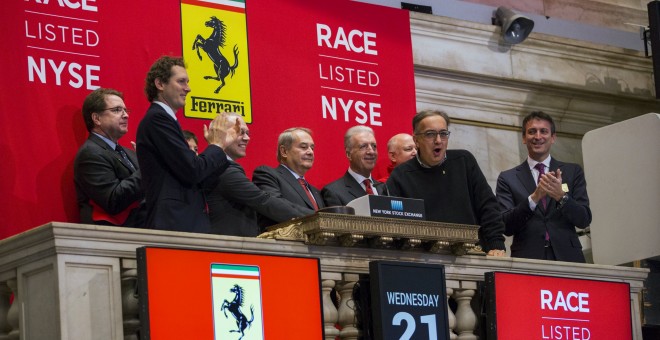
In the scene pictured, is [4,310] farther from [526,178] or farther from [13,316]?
[526,178]

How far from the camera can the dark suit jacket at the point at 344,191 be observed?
8.47m

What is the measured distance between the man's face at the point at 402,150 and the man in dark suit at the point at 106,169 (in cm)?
209

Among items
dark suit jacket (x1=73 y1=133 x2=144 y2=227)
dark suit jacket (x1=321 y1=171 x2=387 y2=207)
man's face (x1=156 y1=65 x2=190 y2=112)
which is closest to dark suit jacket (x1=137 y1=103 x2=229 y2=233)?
man's face (x1=156 y1=65 x2=190 y2=112)

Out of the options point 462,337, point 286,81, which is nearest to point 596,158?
point 286,81

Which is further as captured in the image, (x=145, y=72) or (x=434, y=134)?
(x=145, y=72)

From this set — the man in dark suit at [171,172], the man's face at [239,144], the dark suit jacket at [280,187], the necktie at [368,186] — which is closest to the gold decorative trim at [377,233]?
the man in dark suit at [171,172]

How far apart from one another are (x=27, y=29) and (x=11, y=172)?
87cm

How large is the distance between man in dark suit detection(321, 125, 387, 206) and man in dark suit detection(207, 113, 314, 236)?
814 mm

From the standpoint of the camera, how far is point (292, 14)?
32.1ft

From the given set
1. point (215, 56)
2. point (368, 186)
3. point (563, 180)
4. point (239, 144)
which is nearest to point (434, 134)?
point (368, 186)

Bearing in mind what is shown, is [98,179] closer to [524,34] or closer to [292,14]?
[292,14]

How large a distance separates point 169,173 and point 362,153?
209cm

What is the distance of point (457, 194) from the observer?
8.21 meters

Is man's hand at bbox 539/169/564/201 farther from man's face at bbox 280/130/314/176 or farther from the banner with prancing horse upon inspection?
the banner with prancing horse
